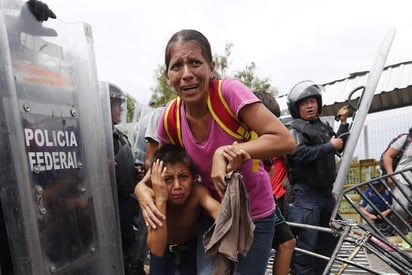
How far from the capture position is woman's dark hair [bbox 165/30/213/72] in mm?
1684

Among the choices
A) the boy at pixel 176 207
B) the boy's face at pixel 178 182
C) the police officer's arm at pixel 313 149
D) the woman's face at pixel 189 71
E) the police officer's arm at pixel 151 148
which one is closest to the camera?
the woman's face at pixel 189 71

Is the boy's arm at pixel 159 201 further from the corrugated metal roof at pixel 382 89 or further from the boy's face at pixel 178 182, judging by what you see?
the corrugated metal roof at pixel 382 89

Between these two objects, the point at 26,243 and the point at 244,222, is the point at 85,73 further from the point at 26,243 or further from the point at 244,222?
the point at 244,222

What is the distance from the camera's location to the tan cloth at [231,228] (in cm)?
136

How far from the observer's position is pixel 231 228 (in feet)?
4.50

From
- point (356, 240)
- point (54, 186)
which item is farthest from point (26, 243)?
point (356, 240)

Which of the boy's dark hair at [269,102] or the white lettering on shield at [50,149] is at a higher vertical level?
the boy's dark hair at [269,102]

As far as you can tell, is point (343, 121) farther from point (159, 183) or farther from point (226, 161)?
point (226, 161)

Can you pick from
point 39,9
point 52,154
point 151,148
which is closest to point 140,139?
point 151,148

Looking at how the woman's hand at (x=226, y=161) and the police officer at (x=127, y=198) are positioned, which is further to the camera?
the police officer at (x=127, y=198)

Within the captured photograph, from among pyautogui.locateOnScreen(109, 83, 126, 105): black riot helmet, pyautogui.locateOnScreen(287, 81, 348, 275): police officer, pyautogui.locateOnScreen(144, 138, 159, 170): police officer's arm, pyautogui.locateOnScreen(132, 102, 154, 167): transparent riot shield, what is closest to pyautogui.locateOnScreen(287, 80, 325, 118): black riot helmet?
pyautogui.locateOnScreen(287, 81, 348, 275): police officer

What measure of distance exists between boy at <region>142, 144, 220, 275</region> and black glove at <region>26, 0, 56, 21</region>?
79 cm

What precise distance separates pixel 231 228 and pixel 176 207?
607mm

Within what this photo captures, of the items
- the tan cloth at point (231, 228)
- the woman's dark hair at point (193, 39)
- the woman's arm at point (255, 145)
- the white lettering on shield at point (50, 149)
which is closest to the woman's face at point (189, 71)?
the woman's dark hair at point (193, 39)
